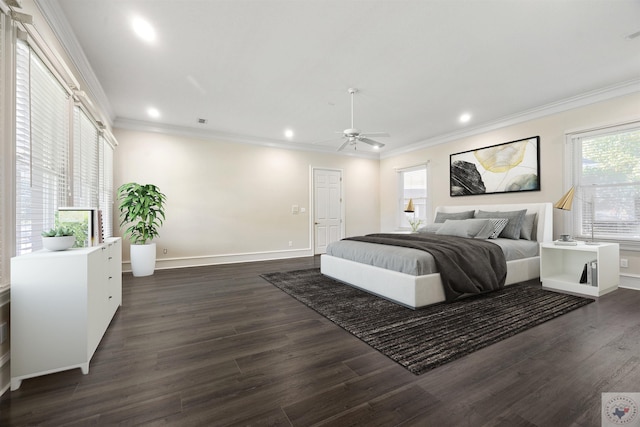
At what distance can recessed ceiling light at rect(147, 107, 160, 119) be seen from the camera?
4414 millimetres

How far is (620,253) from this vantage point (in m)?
3.67

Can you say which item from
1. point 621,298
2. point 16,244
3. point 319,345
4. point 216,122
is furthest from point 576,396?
point 216,122

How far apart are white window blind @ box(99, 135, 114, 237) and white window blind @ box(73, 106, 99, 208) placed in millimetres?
359

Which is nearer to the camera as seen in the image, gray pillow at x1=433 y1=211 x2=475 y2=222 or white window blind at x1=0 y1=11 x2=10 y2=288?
white window blind at x1=0 y1=11 x2=10 y2=288

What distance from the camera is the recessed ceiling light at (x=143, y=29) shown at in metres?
2.43

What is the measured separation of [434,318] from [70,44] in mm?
4269

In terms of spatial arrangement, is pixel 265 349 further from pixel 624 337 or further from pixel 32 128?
pixel 624 337

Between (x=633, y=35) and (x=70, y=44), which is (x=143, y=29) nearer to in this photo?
(x=70, y=44)

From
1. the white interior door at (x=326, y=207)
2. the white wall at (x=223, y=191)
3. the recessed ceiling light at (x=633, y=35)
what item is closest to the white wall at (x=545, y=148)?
the recessed ceiling light at (x=633, y=35)

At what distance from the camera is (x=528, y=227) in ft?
13.9

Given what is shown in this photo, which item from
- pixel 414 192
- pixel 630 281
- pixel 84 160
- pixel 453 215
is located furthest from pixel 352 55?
pixel 630 281

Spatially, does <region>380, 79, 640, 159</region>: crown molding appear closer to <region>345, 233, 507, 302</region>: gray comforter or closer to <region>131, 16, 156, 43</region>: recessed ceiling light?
<region>345, 233, 507, 302</region>: gray comforter

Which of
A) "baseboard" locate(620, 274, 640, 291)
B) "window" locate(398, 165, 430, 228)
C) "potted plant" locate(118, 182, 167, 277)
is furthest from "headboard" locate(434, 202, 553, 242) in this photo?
"potted plant" locate(118, 182, 167, 277)

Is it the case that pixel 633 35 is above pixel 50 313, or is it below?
above
